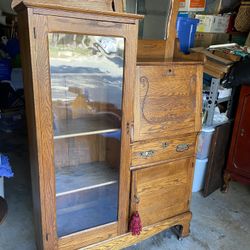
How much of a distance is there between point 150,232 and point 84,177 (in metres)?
0.55

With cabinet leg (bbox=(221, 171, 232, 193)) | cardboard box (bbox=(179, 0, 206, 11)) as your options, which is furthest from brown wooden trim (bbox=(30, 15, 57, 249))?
cardboard box (bbox=(179, 0, 206, 11))

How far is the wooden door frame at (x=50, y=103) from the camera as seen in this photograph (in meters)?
1.03

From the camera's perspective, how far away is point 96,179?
1.45 m

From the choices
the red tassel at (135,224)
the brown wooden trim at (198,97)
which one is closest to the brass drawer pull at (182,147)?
the brown wooden trim at (198,97)

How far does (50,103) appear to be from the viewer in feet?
3.71

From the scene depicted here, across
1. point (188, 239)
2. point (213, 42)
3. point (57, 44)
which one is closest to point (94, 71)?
point (57, 44)

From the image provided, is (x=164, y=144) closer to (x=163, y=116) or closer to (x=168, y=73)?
(x=163, y=116)

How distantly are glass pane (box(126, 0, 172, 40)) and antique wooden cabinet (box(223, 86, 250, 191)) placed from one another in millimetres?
890

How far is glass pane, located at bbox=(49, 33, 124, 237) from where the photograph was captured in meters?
1.20

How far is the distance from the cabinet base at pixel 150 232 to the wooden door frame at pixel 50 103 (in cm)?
4

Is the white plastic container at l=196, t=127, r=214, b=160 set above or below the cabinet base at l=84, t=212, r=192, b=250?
above

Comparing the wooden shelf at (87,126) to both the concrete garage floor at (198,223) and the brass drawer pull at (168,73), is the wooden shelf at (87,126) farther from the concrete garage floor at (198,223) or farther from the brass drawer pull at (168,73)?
the concrete garage floor at (198,223)

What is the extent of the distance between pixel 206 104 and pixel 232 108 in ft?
0.96

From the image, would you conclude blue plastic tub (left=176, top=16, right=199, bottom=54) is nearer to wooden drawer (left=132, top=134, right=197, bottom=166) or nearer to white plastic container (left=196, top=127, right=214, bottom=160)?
white plastic container (left=196, top=127, right=214, bottom=160)
